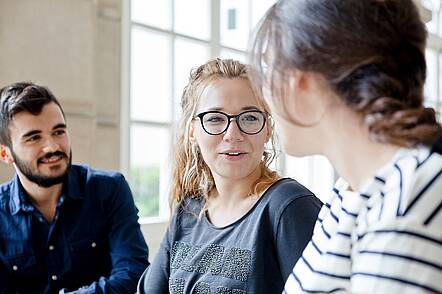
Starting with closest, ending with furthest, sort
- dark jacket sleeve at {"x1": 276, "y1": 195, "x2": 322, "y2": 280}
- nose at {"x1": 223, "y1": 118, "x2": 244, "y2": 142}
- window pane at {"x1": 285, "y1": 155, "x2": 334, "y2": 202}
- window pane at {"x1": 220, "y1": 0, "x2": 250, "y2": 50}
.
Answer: dark jacket sleeve at {"x1": 276, "y1": 195, "x2": 322, "y2": 280} → nose at {"x1": 223, "y1": 118, "x2": 244, "y2": 142} → window pane at {"x1": 220, "y1": 0, "x2": 250, "y2": 50} → window pane at {"x1": 285, "y1": 155, "x2": 334, "y2": 202}

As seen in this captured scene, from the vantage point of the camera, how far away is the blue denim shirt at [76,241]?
197cm

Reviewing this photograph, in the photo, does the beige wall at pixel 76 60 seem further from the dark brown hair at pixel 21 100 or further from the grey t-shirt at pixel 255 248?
the grey t-shirt at pixel 255 248

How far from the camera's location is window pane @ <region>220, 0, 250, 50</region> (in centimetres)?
390

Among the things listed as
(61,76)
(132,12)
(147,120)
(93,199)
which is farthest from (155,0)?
(93,199)

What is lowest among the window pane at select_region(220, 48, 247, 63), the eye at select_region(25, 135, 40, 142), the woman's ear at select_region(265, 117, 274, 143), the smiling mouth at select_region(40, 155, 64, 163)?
the smiling mouth at select_region(40, 155, 64, 163)

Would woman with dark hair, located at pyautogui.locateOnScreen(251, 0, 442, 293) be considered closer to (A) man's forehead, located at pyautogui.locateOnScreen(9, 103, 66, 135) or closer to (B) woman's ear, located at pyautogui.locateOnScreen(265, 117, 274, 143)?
(B) woman's ear, located at pyautogui.locateOnScreen(265, 117, 274, 143)

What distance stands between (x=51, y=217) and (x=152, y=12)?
4.93 feet

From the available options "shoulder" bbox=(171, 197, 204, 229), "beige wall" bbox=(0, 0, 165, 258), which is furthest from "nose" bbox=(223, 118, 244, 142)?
"beige wall" bbox=(0, 0, 165, 258)

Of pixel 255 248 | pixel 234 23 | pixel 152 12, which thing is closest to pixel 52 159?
pixel 255 248

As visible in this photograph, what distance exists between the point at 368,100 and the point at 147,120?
254cm

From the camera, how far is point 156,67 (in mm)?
3260

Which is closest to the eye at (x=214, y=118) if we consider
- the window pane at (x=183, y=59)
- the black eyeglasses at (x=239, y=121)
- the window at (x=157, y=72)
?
the black eyeglasses at (x=239, y=121)

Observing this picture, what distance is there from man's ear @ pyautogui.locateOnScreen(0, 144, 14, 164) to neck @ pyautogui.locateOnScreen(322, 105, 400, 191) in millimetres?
1588

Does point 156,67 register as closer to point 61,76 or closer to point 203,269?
point 61,76
